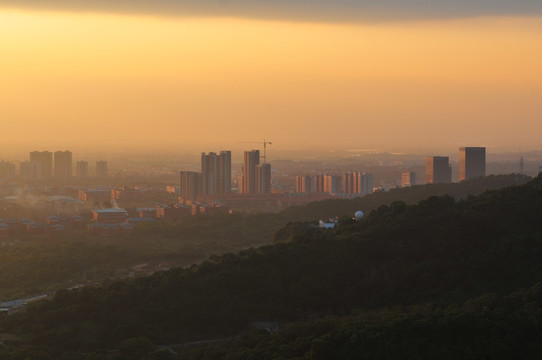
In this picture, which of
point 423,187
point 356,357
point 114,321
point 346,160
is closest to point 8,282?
point 114,321

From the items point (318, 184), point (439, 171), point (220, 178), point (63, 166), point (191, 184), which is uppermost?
point (63, 166)

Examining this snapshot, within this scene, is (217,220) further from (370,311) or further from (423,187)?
(370,311)

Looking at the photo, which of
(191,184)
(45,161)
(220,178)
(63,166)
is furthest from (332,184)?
(45,161)

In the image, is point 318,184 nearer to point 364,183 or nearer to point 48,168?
point 364,183

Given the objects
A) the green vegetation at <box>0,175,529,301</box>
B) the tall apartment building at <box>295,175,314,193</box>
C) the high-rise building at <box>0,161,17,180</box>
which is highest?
the high-rise building at <box>0,161,17,180</box>

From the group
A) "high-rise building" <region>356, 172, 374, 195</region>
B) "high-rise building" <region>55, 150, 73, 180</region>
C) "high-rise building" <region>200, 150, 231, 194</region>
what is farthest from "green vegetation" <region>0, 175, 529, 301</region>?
"high-rise building" <region>55, 150, 73, 180</region>

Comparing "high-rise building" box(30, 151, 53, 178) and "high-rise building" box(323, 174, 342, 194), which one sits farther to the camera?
"high-rise building" box(30, 151, 53, 178)

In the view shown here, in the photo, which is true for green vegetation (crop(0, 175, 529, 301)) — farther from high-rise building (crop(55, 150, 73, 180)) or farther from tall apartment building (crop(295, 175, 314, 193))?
high-rise building (crop(55, 150, 73, 180))
